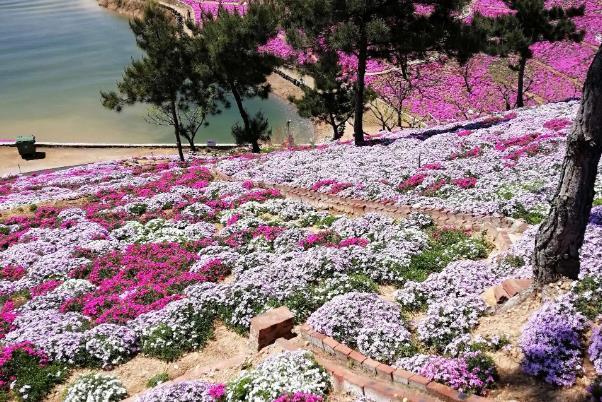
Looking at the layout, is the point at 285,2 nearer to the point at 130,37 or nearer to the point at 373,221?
the point at 373,221

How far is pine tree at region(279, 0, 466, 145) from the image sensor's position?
29922 mm

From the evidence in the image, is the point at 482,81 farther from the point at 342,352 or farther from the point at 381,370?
the point at 381,370

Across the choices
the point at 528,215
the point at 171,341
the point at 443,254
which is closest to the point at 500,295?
the point at 443,254

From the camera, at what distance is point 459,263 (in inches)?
537

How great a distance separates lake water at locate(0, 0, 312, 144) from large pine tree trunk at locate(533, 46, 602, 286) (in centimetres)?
3611

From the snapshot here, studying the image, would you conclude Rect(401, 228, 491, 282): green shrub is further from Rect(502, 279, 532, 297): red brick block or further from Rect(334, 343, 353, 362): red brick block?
Rect(334, 343, 353, 362): red brick block

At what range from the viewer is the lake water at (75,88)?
60156 mm

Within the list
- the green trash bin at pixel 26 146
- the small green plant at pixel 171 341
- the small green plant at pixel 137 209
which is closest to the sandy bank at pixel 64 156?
the green trash bin at pixel 26 146

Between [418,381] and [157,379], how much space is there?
620 cm

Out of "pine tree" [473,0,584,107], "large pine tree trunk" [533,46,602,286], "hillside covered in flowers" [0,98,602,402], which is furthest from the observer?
"pine tree" [473,0,584,107]

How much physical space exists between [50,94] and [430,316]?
74.3 m

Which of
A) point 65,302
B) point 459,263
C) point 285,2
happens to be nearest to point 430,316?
point 459,263

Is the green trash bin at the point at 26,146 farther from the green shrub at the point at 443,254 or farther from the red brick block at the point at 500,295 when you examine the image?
the red brick block at the point at 500,295

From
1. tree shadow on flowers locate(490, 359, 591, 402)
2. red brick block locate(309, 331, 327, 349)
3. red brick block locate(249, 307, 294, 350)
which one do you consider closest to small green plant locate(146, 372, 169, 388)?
red brick block locate(249, 307, 294, 350)
